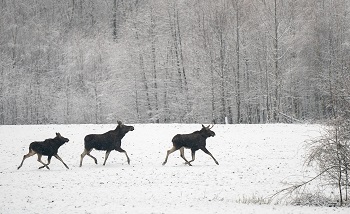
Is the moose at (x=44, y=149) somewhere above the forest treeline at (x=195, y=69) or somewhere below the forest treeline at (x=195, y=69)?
below

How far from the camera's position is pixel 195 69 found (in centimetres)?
5294

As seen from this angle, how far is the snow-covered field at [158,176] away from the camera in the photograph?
14.4m

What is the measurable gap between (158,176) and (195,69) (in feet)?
113

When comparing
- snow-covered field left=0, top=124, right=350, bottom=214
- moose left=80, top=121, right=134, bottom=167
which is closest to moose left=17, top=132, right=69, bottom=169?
snow-covered field left=0, top=124, right=350, bottom=214

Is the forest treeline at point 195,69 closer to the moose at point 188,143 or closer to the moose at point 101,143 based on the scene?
the moose at point 188,143

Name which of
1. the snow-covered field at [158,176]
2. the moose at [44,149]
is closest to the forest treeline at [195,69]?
the snow-covered field at [158,176]

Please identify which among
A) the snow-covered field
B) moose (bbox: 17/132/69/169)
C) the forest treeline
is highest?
the forest treeline

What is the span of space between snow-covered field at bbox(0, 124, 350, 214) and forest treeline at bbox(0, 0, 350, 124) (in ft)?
53.2

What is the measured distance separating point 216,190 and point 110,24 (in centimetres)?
5818

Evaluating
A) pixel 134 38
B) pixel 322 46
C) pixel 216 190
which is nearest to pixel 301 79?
pixel 322 46

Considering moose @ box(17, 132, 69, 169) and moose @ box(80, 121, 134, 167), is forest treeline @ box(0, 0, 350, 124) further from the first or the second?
moose @ box(17, 132, 69, 169)

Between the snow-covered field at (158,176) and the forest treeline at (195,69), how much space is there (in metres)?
16.2

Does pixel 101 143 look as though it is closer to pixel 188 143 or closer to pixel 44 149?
pixel 44 149

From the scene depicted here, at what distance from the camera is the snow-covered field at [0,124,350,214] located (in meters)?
14.4
